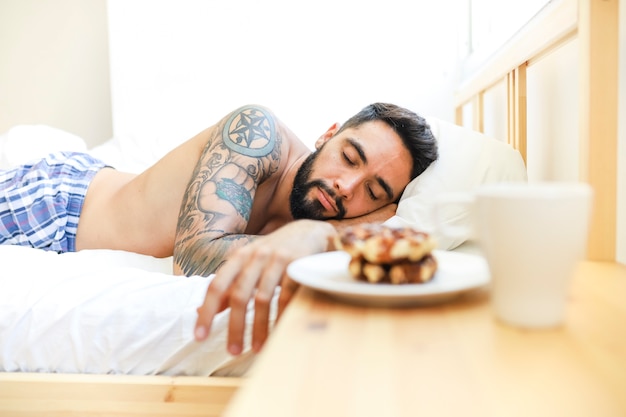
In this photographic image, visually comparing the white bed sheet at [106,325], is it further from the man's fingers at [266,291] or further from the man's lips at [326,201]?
the man's lips at [326,201]

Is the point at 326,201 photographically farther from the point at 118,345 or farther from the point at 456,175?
the point at 118,345

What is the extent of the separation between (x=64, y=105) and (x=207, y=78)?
80 cm

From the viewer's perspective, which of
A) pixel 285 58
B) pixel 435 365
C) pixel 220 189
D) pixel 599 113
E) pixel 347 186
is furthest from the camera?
pixel 285 58

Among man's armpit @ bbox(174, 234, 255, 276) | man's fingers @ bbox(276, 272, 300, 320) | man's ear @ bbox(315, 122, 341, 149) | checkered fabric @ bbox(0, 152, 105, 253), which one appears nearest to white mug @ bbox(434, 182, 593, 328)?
man's fingers @ bbox(276, 272, 300, 320)

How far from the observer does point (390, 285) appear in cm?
48

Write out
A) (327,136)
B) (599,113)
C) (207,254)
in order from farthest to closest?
(327,136) < (207,254) < (599,113)

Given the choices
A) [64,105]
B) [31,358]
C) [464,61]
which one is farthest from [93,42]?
[31,358]

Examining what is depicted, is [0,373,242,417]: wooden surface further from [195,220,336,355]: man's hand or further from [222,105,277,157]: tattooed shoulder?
[222,105,277,157]: tattooed shoulder

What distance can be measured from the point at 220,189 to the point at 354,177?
0.31m

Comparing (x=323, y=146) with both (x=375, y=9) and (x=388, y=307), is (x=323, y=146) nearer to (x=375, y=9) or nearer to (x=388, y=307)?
(x=388, y=307)

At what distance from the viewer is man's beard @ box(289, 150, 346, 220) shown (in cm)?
131

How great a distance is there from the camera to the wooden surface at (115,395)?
81 cm

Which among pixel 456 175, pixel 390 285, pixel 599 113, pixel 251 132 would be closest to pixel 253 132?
pixel 251 132

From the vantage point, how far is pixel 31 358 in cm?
85
